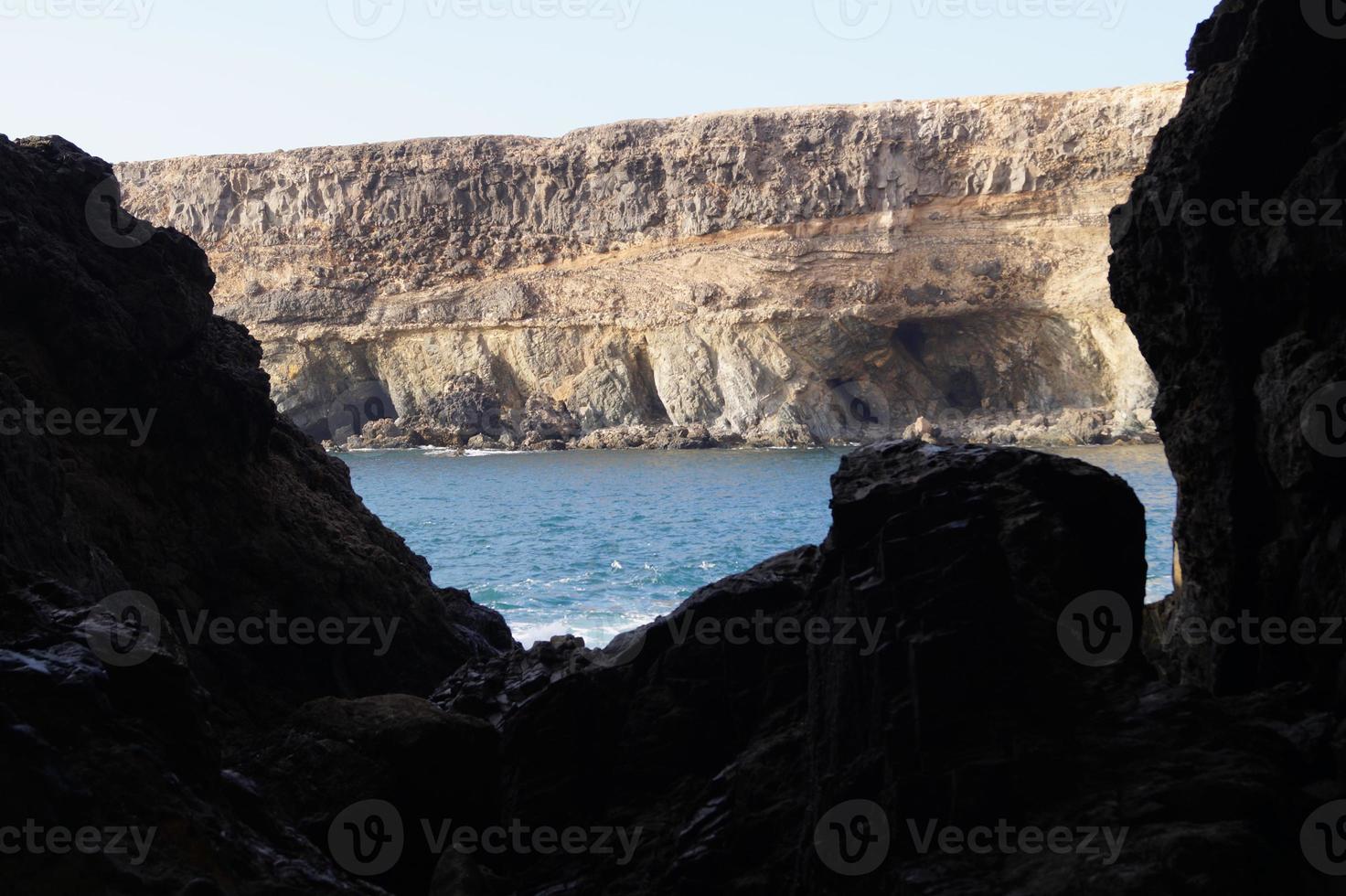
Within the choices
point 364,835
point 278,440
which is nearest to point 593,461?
point 278,440

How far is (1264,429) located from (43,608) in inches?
175

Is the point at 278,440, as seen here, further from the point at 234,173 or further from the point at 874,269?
the point at 234,173

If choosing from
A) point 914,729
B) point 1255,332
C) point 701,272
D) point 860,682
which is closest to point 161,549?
point 860,682

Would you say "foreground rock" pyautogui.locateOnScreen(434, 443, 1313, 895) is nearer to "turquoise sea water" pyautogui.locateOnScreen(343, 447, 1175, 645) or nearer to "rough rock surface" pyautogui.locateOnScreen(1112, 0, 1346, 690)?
"rough rock surface" pyautogui.locateOnScreen(1112, 0, 1346, 690)

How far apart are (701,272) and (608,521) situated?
93.4ft

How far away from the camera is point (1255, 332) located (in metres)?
4.98

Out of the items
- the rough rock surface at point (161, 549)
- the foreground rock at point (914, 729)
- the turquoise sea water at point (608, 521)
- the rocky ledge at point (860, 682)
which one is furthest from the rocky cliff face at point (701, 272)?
the foreground rock at point (914, 729)

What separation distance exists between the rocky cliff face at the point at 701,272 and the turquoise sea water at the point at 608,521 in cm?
713

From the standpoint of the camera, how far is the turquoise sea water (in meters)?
17.9

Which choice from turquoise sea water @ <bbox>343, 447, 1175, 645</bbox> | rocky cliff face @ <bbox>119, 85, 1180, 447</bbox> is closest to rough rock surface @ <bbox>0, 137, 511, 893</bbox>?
turquoise sea water @ <bbox>343, 447, 1175, 645</bbox>

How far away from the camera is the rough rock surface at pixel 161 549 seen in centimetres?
332

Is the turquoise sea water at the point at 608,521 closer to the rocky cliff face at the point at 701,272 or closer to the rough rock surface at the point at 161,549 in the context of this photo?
the rough rock surface at the point at 161,549

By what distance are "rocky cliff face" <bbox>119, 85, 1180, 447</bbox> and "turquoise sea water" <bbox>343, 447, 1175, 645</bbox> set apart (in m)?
7.13

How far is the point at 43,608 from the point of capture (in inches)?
143
